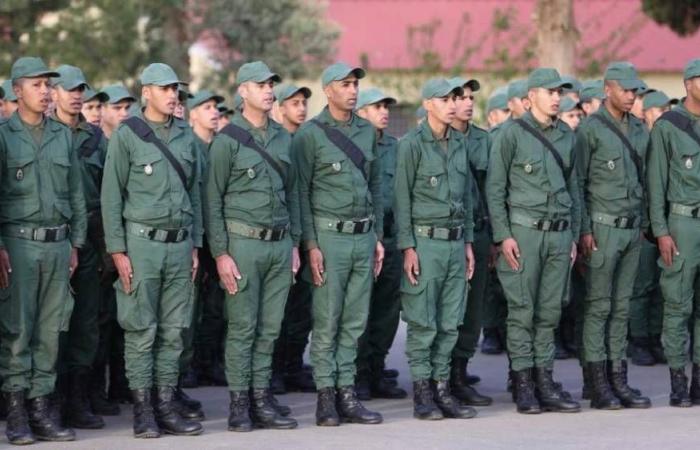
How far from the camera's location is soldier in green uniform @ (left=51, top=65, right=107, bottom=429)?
35.4ft

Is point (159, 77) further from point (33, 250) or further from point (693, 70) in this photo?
point (693, 70)

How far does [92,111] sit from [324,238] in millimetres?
2227

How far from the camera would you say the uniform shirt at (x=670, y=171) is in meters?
11.4

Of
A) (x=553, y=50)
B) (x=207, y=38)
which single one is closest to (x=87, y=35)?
(x=207, y=38)

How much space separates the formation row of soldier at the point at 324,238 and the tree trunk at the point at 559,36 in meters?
8.84

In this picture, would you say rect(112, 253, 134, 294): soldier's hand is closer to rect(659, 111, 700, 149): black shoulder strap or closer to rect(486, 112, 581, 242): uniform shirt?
rect(486, 112, 581, 242): uniform shirt

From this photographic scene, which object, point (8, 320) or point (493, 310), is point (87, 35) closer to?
point (493, 310)

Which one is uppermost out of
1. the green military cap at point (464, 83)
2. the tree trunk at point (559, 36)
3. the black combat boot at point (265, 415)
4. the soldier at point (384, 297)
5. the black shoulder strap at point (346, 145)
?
the tree trunk at point (559, 36)

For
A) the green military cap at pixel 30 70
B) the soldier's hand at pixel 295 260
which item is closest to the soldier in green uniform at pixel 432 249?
the soldier's hand at pixel 295 260

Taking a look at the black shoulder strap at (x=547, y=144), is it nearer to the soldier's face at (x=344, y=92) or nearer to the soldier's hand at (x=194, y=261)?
the soldier's face at (x=344, y=92)

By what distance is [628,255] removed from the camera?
37.9 ft

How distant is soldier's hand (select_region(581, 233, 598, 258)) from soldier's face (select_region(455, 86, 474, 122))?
1.22 meters

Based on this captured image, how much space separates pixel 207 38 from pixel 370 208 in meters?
19.8

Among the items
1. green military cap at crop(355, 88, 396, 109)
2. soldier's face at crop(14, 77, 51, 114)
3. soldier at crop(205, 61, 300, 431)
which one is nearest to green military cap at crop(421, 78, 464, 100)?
green military cap at crop(355, 88, 396, 109)
